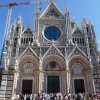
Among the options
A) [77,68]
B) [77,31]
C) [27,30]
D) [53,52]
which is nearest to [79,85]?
[77,68]

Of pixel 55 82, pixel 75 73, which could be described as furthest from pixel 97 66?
pixel 55 82

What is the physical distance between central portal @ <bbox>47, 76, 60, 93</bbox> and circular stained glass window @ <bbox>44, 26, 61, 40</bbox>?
6791 mm

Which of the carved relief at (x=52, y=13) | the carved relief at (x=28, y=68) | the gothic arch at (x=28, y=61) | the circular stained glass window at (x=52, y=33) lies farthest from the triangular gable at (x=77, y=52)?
the carved relief at (x=52, y=13)

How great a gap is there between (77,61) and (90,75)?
116 inches

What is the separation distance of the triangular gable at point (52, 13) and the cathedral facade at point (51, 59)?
95 centimetres

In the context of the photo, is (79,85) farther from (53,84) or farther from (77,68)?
(53,84)

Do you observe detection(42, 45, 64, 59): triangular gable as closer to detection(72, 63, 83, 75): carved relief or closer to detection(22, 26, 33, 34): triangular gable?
detection(72, 63, 83, 75): carved relief

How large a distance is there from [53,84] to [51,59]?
12.1 ft

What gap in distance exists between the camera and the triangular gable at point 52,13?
25455mm

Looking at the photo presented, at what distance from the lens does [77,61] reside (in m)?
21.5

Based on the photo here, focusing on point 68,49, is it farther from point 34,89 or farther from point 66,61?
point 34,89

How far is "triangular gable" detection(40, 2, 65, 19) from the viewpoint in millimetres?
25455

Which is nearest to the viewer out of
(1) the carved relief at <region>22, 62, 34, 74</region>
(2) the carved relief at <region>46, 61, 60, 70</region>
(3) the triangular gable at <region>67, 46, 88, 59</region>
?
(1) the carved relief at <region>22, 62, 34, 74</region>

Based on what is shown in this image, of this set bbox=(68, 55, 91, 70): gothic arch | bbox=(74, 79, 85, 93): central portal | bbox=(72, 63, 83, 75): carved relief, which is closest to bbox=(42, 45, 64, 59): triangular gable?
bbox=(68, 55, 91, 70): gothic arch
